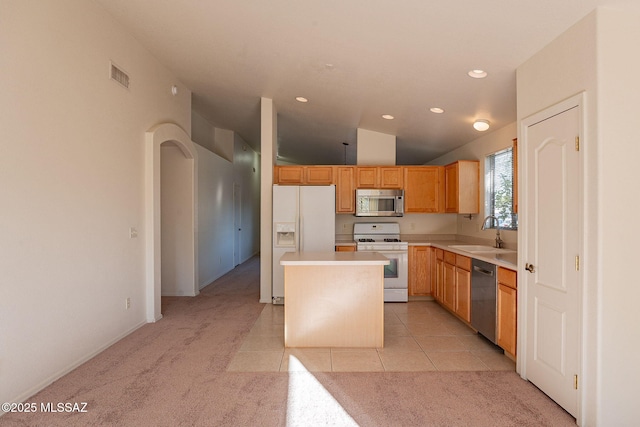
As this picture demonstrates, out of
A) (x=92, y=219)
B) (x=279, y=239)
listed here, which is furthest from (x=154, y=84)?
(x=279, y=239)

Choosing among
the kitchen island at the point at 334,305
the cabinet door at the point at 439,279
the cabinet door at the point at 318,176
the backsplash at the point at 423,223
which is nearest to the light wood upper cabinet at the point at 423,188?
the backsplash at the point at 423,223

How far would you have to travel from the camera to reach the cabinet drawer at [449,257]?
4387 mm

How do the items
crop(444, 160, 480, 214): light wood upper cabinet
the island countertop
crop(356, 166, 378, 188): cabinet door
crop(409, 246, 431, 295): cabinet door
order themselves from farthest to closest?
crop(356, 166, 378, 188): cabinet door
crop(409, 246, 431, 295): cabinet door
crop(444, 160, 480, 214): light wood upper cabinet
the island countertop

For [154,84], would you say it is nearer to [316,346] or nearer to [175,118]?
[175,118]

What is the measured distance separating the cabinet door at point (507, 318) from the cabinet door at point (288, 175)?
10.8 ft

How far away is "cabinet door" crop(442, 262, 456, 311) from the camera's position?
171 inches

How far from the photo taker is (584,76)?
211 centimetres

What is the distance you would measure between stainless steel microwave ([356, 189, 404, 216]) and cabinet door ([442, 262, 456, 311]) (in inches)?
46.7

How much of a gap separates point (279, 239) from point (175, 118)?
2.25 m

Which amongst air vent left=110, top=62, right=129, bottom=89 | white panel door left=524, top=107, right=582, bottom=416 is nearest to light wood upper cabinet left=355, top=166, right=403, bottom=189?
white panel door left=524, top=107, right=582, bottom=416

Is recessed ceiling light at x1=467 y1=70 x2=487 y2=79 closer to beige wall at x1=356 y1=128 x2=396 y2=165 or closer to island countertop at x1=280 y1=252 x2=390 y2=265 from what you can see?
island countertop at x1=280 y1=252 x2=390 y2=265

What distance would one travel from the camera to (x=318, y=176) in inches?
218

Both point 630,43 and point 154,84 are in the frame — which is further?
point 154,84

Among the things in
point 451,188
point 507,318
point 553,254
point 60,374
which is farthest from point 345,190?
point 60,374
